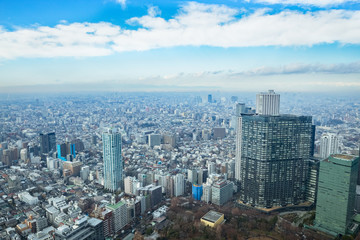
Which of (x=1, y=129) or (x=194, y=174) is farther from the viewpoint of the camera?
(x=1, y=129)

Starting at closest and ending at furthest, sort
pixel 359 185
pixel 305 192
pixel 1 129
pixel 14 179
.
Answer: pixel 305 192 → pixel 359 185 → pixel 14 179 → pixel 1 129

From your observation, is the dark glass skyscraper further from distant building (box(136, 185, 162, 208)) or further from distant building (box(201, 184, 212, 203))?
distant building (box(136, 185, 162, 208))

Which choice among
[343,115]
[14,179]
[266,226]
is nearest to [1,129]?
[14,179]

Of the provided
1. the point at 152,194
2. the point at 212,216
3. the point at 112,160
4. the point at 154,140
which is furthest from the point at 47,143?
the point at 212,216

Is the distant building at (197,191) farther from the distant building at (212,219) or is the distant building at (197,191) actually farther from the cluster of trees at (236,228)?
the distant building at (212,219)

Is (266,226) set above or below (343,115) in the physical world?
below

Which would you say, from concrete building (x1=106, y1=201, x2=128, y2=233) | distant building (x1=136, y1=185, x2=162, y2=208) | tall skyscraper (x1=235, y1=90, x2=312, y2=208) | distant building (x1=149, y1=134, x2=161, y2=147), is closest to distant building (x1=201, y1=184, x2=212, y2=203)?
tall skyscraper (x1=235, y1=90, x2=312, y2=208)

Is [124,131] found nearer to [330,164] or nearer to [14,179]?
[14,179]
